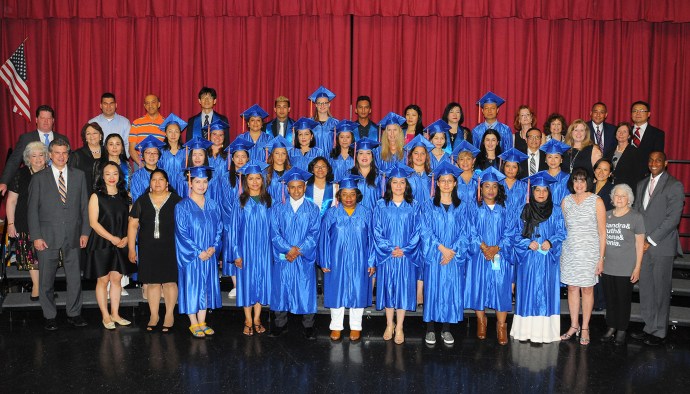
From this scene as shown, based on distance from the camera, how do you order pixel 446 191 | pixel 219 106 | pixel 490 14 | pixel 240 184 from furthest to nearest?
pixel 219 106 < pixel 490 14 < pixel 240 184 < pixel 446 191

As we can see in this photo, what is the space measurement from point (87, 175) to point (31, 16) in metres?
3.69

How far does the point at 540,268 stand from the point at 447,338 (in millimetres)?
1027

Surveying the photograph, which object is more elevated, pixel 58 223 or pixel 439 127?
pixel 439 127

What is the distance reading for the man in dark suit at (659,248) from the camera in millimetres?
6035

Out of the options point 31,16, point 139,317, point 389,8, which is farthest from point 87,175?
point 389,8

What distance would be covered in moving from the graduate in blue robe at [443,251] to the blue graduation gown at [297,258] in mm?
998

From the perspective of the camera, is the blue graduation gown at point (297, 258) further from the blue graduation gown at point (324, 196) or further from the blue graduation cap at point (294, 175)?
the blue graduation gown at point (324, 196)

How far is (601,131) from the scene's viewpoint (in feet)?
24.1

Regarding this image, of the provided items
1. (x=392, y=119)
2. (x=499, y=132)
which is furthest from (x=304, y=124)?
(x=499, y=132)

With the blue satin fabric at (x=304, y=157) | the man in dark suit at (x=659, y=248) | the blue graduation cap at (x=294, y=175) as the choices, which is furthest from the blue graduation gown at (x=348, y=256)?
the man in dark suit at (x=659, y=248)

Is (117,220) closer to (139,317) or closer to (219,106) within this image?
(139,317)

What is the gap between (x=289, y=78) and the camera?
29.7 ft

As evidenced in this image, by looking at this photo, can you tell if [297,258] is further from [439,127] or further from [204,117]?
[204,117]

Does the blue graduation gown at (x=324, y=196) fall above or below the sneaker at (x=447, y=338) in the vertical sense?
above
